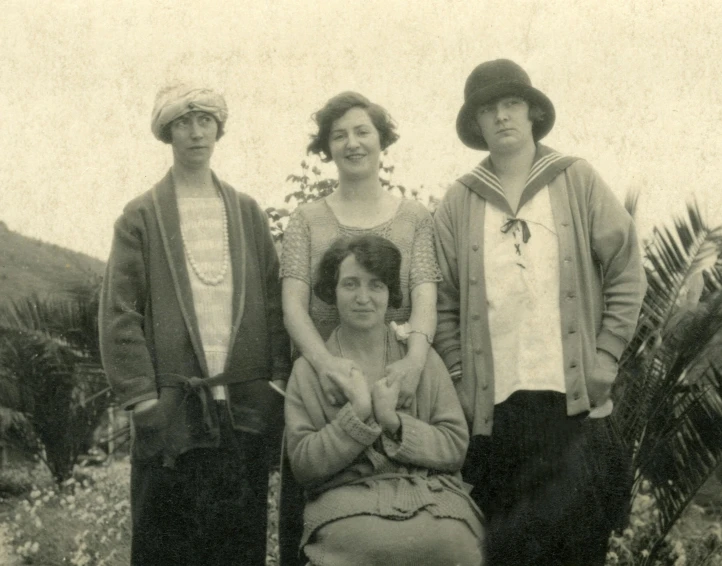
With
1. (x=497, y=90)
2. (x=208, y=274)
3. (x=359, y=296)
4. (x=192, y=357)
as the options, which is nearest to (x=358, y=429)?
(x=359, y=296)

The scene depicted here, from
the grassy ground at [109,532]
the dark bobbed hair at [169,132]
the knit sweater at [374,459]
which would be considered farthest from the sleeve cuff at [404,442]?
Answer: the grassy ground at [109,532]

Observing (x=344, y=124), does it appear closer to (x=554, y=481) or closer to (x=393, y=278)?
(x=393, y=278)

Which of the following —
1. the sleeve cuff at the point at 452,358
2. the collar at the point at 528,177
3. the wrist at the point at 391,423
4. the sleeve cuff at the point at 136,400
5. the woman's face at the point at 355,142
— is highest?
the woman's face at the point at 355,142

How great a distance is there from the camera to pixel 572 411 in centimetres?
337

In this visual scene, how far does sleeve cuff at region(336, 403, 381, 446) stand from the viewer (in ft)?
10.2

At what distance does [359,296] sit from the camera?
3.32 m

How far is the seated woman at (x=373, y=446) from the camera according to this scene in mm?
2975

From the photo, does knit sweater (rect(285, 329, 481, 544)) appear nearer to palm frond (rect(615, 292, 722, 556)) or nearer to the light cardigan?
the light cardigan

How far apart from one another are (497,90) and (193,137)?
1262 millimetres

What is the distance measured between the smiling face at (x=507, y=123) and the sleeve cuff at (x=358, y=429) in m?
1.30

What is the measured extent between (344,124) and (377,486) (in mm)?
1478

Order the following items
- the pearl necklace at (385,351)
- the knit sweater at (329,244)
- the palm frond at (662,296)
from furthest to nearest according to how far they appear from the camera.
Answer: the palm frond at (662,296)
the knit sweater at (329,244)
the pearl necklace at (385,351)

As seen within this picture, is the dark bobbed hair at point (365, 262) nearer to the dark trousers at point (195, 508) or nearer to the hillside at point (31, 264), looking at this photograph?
the dark trousers at point (195, 508)

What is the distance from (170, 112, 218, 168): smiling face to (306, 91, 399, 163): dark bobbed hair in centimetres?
43
